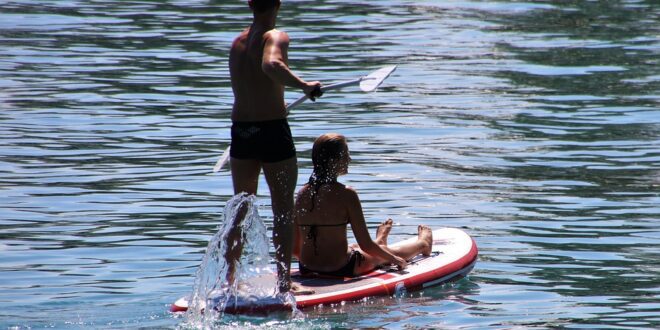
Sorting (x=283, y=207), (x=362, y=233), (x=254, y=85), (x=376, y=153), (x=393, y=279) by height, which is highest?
(x=254, y=85)

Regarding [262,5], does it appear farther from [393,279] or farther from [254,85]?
[393,279]

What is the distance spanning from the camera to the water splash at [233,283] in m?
7.52

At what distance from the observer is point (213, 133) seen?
14.6m

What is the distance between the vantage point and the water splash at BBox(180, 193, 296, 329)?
7520mm

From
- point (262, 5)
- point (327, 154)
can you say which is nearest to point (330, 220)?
point (327, 154)

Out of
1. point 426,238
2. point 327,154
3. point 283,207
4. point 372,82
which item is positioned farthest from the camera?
point 426,238

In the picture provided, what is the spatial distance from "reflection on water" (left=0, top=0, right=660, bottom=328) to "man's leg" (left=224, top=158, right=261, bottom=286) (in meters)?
0.50

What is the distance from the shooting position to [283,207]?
7676 mm

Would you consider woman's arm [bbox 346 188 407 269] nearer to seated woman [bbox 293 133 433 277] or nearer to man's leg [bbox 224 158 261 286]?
seated woman [bbox 293 133 433 277]

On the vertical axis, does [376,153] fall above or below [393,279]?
below

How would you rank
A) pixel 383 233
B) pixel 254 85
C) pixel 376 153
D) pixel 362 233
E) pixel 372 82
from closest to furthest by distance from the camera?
1. pixel 254 85
2. pixel 362 233
3. pixel 372 82
4. pixel 383 233
5. pixel 376 153

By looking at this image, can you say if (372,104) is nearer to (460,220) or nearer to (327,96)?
(327,96)

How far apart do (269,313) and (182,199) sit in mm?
3968

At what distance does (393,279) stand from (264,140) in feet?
4.63
